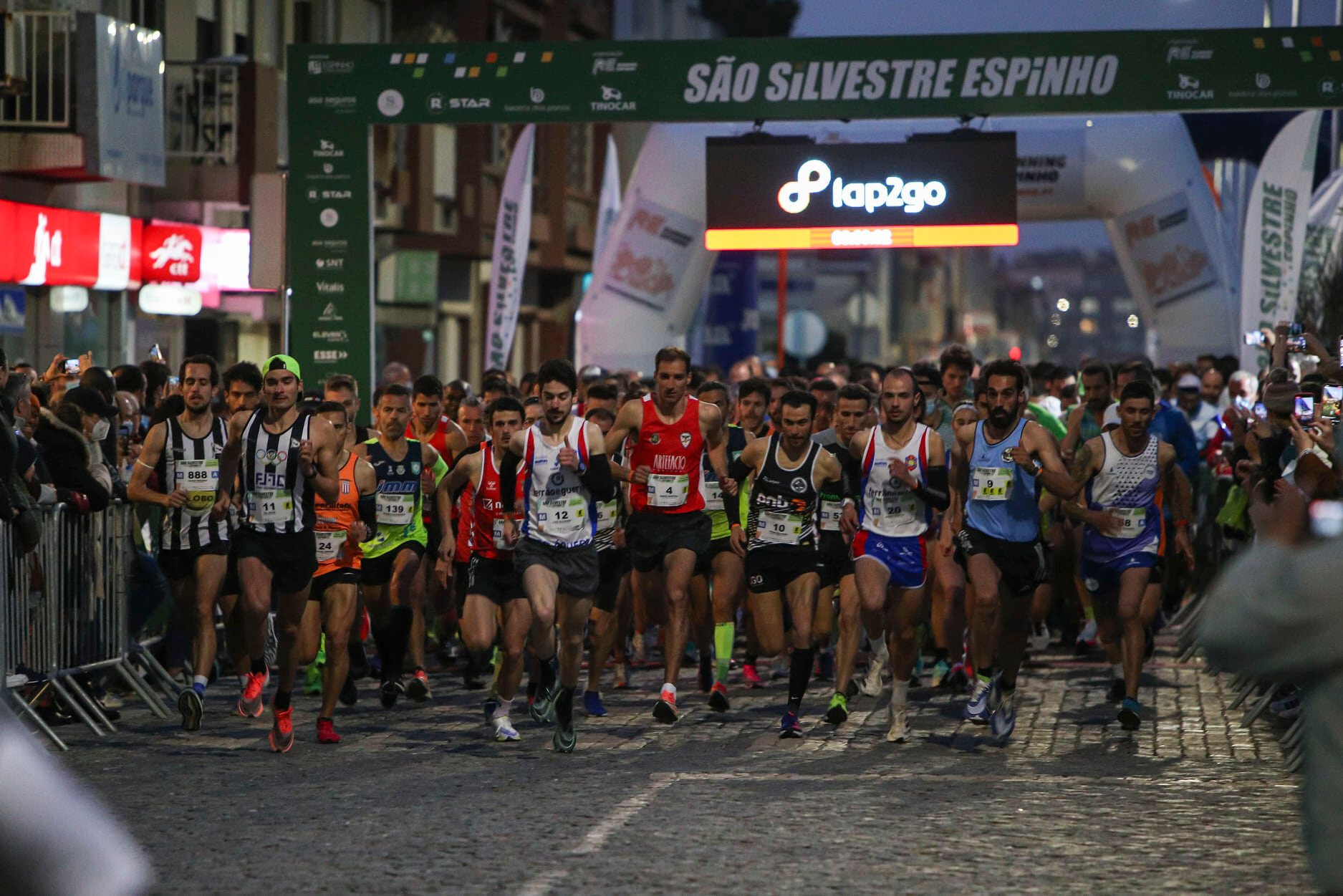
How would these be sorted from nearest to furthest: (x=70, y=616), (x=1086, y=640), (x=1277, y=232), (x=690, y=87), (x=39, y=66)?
(x=70, y=616)
(x=1086, y=640)
(x=690, y=87)
(x=1277, y=232)
(x=39, y=66)

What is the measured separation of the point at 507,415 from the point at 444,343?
82.0 ft

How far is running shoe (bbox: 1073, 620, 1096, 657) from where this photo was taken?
1518cm

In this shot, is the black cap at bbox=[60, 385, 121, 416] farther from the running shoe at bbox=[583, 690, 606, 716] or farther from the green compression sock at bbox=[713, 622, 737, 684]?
the green compression sock at bbox=[713, 622, 737, 684]

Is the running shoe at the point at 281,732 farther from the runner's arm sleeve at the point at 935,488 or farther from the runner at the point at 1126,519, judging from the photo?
the runner at the point at 1126,519

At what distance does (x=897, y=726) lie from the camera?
35.0ft

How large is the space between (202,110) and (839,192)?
899 cm

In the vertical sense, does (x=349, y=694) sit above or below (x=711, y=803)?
above

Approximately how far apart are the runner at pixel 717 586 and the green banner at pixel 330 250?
5.49 m

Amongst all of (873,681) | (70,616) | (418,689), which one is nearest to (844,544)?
(873,681)

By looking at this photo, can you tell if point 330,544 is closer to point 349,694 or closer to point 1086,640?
point 349,694

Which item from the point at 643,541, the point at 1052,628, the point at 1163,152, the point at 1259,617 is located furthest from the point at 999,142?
the point at 1259,617

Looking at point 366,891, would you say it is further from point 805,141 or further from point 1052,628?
point 805,141

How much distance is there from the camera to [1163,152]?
2042 cm

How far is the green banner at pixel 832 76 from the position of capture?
54.7ft
